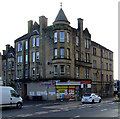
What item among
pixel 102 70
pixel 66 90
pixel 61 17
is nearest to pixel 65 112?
pixel 66 90

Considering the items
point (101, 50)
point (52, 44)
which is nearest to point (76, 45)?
point (52, 44)

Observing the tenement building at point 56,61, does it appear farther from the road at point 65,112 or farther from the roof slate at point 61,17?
the road at point 65,112

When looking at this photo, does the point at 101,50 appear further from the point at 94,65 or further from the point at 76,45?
the point at 76,45

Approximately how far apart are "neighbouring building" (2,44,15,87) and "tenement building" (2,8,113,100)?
7.83m

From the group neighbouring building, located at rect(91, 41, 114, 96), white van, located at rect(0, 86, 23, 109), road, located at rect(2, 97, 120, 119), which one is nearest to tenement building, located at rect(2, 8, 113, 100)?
neighbouring building, located at rect(91, 41, 114, 96)

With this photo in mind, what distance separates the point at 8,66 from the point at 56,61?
2231 cm

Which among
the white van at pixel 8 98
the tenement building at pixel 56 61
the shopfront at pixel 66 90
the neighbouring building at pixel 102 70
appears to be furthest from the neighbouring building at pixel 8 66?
the white van at pixel 8 98

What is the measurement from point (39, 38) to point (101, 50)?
18.7 meters

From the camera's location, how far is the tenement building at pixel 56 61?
127ft

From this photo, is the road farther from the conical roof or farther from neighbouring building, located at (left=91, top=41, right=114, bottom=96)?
neighbouring building, located at (left=91, top=41, right=114, bottom=96)

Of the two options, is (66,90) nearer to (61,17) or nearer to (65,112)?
(61,17)

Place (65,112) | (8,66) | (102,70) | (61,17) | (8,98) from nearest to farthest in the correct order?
(65,112) < (8,98) < (61,17) < (102,70) < (8,66)

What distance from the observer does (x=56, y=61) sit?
38750mm

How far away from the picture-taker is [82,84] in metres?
42.0
